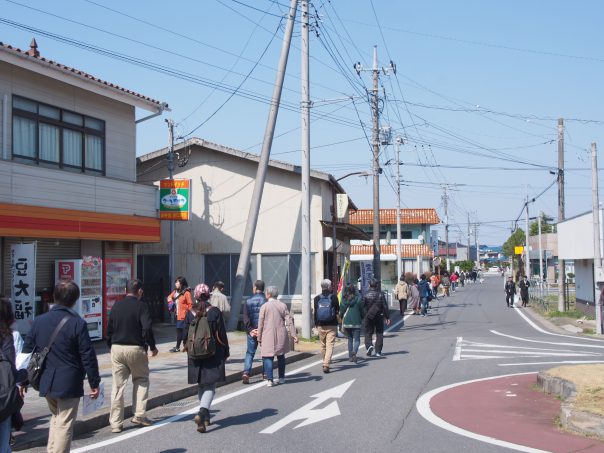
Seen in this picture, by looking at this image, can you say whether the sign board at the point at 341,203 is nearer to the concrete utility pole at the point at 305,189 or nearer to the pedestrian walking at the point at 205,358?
the concrete utility pole at the point at 305,189

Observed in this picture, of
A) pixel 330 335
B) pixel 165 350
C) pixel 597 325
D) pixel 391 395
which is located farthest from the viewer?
pixel 597 325

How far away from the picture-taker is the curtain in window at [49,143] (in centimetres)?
1683

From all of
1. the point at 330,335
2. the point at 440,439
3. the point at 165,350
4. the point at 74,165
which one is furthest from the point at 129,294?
the point at 74,165

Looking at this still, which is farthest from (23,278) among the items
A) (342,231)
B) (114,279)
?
(342,231)

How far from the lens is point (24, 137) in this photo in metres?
16.3

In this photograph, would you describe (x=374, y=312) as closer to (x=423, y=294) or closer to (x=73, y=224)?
(x=73, y=224)

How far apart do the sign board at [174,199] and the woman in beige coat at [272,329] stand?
8.77 meters

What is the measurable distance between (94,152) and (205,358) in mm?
11413

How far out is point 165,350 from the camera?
1669cm

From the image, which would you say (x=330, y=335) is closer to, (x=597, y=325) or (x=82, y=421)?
(x=82, y=421)

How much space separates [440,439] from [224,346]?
289 cm

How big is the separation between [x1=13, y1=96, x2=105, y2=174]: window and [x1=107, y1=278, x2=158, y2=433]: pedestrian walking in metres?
8.91

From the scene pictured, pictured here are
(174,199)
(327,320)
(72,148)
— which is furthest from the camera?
(174,199)

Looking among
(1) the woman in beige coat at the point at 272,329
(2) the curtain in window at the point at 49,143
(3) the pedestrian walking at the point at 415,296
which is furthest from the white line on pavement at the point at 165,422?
(3) the pedestrian walking at the point at 415,296
